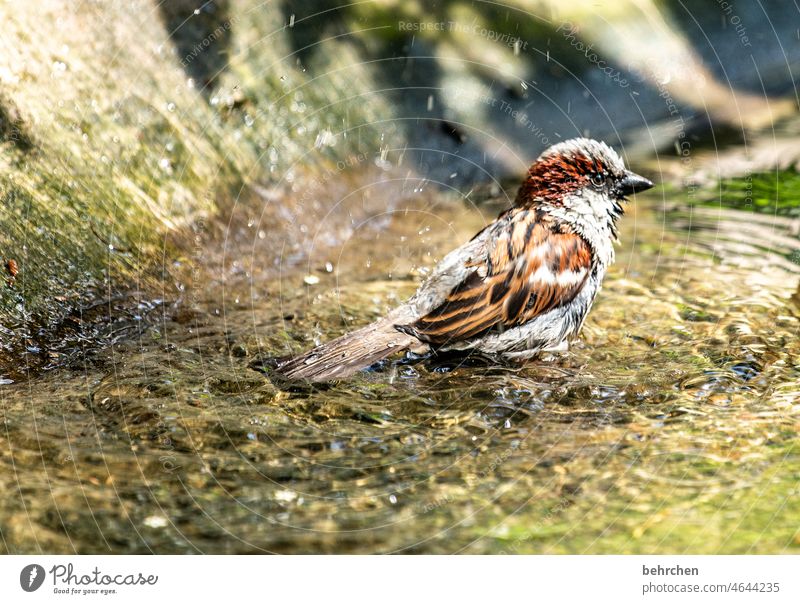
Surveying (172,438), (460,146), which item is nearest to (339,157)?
(460,146)

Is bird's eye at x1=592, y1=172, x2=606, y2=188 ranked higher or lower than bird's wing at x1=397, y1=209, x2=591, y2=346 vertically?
higher

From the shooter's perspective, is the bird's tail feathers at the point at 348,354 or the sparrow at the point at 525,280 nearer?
the bird's tail feathers at the point at 348,354

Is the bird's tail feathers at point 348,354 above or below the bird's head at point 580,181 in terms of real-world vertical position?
below

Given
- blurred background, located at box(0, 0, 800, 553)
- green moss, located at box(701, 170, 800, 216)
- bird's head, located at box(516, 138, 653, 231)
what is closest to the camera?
blurred background, located at box(0, 0, 800, 553)

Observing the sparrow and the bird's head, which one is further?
the bird's head

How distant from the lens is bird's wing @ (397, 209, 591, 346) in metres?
5.93

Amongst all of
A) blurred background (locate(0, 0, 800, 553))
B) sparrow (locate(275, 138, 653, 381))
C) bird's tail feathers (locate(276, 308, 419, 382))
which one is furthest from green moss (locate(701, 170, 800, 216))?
bird's tail feathers (locate(276, 308, 419, 382))

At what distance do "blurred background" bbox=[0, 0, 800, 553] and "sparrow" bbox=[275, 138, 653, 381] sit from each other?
273 mm

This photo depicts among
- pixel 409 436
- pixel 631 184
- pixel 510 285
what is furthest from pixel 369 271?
pixel 409 436

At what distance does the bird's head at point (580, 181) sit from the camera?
6281 millimetres

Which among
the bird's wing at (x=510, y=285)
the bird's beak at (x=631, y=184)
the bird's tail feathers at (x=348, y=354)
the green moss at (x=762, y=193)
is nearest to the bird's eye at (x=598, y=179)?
the bird's beak at (x=631, y=184)

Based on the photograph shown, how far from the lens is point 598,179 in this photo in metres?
6.35

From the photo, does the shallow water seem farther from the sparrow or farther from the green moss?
the green moss

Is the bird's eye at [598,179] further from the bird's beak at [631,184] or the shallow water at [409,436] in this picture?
the shallow water at [409,436]
